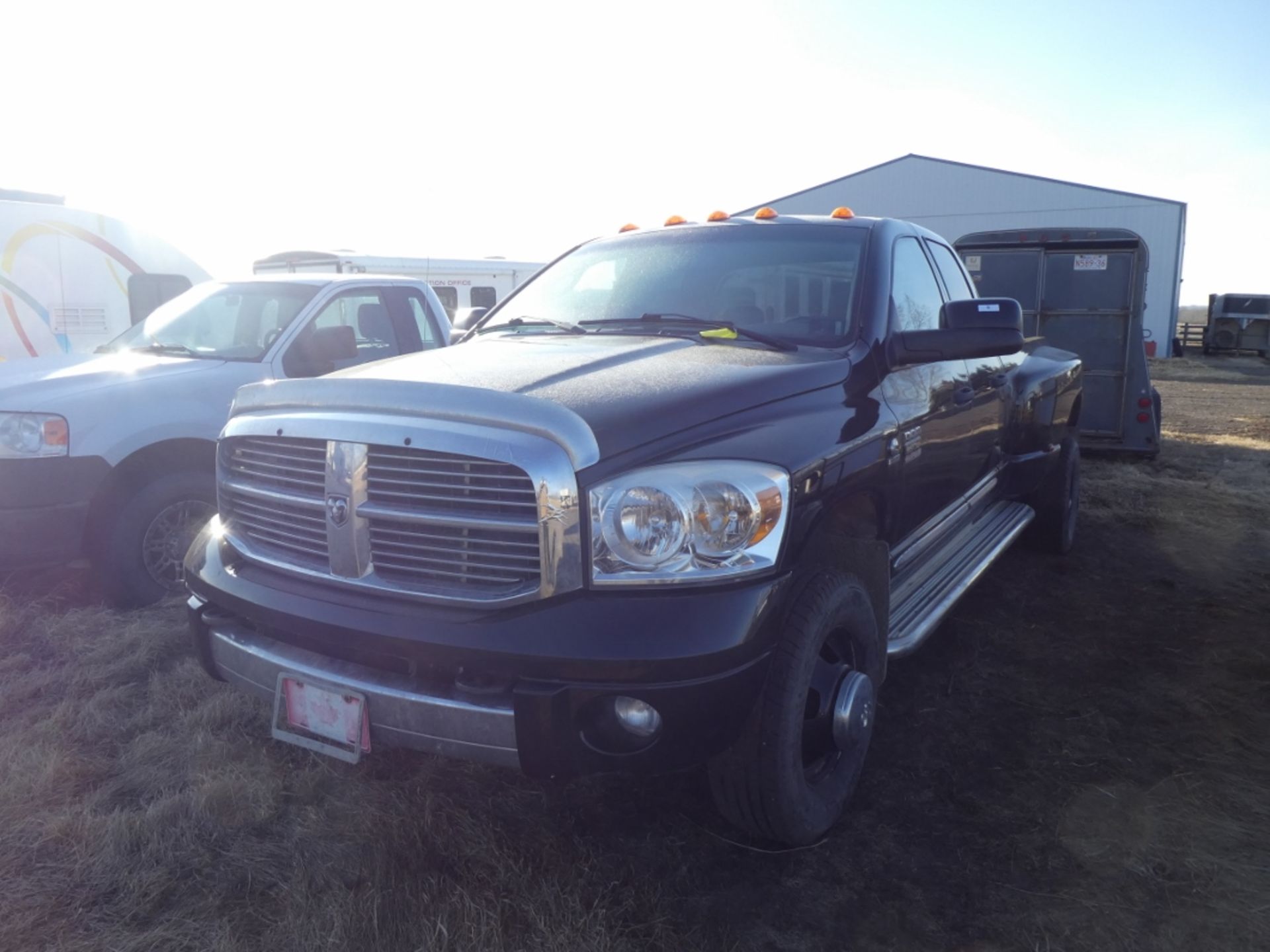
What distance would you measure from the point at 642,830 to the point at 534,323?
193cm

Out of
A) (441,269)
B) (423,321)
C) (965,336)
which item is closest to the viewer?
(965,336)

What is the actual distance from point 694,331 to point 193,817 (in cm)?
224

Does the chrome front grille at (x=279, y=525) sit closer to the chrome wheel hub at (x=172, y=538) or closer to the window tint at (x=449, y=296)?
the chrome wheel hub at (x=172, y=538)

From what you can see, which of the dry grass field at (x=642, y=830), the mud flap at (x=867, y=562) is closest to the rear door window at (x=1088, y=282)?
the dry grass field at (x=642, y=830)

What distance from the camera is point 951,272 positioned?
4.68 meters

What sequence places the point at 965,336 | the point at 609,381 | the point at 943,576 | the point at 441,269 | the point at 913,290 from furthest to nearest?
1. the point at 441,269
2. the point at 943,576
3. the point at 913,290
4. the point at 965,336
5. the point at 609,381

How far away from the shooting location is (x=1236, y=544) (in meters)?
6.40

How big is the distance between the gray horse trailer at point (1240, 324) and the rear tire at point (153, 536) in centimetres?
3267

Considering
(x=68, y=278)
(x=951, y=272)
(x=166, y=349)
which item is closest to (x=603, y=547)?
(x=951, y=272)

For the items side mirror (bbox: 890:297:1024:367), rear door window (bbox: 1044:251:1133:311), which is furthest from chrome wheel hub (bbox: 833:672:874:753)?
rear door window (bbox: 1044:251:1133:311)

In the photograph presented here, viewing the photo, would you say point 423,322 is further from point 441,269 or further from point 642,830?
point 441,269

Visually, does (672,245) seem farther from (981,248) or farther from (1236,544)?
(981,248)

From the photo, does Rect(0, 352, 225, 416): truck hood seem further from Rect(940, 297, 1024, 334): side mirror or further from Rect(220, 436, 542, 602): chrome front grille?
Rect(940, 297, 1024, 334): side mirror

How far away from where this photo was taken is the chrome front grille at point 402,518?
228cm
